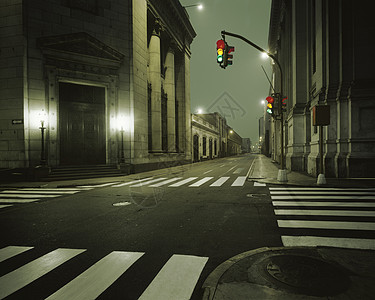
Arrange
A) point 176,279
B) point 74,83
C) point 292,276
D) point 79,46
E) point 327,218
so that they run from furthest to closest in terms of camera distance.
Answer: point 74,83
point 79,46
point 327,218
point 176,279
point 292,276

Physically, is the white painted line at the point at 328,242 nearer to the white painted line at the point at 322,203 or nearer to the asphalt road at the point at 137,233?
the asphalt road at the point at 137,233

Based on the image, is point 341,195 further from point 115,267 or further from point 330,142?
point 115,267

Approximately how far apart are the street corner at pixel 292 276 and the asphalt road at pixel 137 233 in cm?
33

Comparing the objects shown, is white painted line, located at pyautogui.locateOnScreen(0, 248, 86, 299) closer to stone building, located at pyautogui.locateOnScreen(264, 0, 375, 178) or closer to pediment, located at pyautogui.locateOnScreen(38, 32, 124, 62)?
stone building, located at pyautogui.locateOnScreen(264, 0, 375, 178)

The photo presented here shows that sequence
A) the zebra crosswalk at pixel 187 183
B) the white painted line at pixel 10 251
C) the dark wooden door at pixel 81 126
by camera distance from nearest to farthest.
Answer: the white painted line at pixel 10 251 < the zebra crosswalk at pixel 187 183 < the dark wooden door at pixel 81 126

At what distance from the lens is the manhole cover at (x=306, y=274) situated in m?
2.71

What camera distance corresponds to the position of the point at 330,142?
13.7m

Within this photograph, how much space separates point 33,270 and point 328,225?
596 centimetres

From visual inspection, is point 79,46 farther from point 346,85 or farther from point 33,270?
point 346,85

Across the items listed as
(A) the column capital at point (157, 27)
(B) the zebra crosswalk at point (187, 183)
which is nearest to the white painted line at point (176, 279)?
(B) the zebra crosswalk at point (187, 183)

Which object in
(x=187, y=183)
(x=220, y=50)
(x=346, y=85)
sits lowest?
(x=187, y=183)

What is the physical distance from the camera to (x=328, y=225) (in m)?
5.37

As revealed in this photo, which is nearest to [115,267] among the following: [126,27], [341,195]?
[341,195]

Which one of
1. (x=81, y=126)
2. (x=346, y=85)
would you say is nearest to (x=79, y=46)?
(x=81, y=126)
